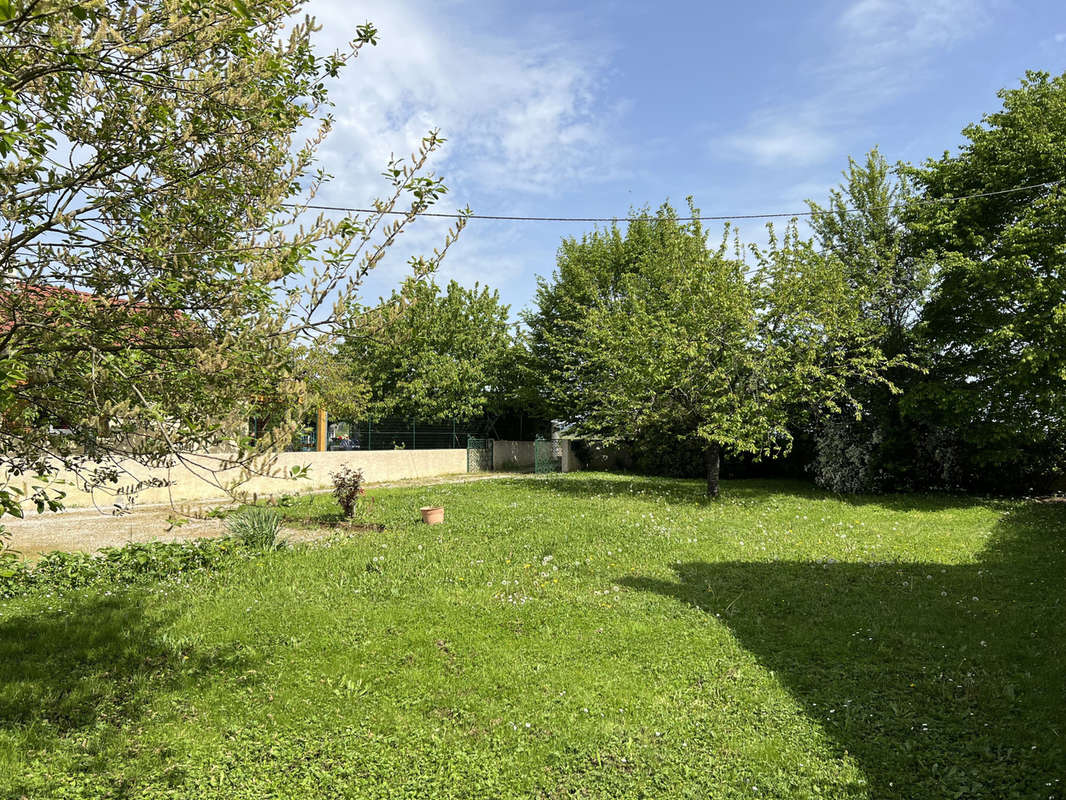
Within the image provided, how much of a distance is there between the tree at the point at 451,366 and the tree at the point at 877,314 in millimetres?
15264

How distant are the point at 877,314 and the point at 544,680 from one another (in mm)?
16305

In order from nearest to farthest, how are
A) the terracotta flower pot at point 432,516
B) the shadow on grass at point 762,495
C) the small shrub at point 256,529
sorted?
the small shrub at point 256,529
the terracotta flower pot at point 432,516
the shadow on grass at point 762,495

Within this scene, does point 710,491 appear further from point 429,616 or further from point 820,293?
point 429,616

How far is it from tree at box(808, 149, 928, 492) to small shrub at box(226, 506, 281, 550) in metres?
15.6

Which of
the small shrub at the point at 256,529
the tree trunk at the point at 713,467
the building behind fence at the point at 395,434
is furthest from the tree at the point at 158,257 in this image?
the building behind fence at the point at 395,434

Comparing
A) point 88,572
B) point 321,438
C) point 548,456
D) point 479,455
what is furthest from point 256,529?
point 548,456

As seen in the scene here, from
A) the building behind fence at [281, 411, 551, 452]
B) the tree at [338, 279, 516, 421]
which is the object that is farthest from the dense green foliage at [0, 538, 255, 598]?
the tree at [338, 279, 516, 421]

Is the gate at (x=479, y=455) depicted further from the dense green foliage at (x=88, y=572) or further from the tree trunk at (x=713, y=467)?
the dense green foliage at (x=88, y=572)

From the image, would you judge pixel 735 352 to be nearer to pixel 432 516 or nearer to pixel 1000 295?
pixel 1000 295

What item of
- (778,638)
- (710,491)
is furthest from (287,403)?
(710,491)

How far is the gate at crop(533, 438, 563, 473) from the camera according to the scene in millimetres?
27134

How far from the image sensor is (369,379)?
28.1 m

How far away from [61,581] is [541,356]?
23348mm

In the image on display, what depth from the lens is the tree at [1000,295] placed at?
13703 millimetres
